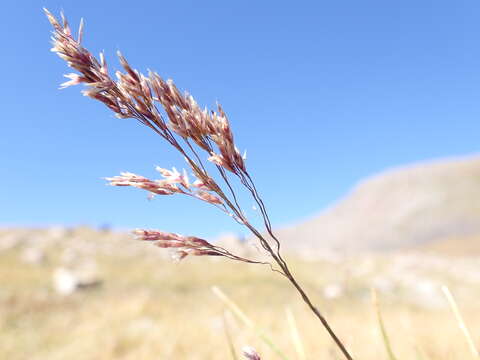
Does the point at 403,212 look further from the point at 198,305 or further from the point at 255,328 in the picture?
the point at 255,328

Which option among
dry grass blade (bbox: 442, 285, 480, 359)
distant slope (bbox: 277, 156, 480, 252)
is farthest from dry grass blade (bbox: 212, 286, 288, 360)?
distant slope (bbox: 277, 156, 480, 252)

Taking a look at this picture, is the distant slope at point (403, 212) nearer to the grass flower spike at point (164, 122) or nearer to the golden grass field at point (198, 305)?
the golden grass field at point (198, 305)

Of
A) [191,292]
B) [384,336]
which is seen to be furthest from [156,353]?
A: [191,292]

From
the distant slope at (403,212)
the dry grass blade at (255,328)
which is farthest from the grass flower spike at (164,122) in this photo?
the distant slope at (403,212)

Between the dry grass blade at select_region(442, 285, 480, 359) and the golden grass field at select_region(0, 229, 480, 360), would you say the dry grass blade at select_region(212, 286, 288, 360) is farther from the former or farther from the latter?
the dry grass blade at select_region(442, 285, 480, 359)

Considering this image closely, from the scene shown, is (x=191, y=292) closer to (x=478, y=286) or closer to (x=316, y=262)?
(x=316, y=262)

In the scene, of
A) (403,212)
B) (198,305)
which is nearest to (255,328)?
(198,305)
